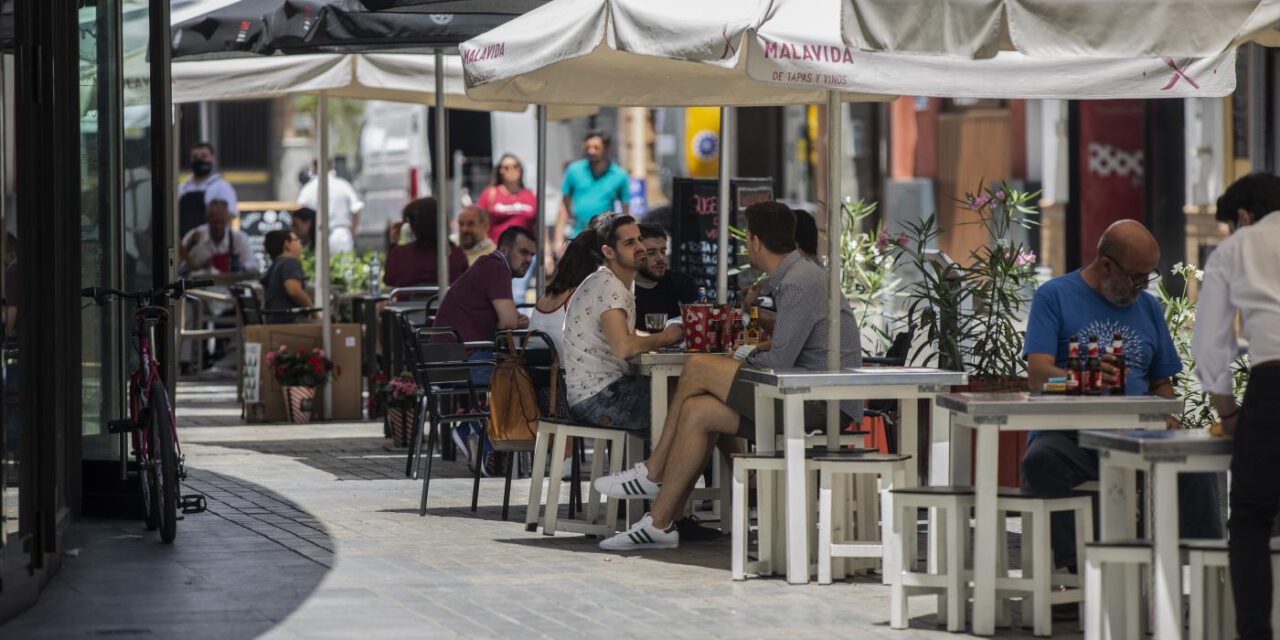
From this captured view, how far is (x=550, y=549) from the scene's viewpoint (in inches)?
382

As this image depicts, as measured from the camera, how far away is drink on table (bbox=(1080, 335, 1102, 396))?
309 inches

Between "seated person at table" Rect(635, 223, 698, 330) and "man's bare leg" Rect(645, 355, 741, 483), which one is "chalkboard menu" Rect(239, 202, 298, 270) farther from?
"man's bare leg" Rect(645, 355, 741, 483)

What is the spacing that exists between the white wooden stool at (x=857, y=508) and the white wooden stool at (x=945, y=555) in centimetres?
19

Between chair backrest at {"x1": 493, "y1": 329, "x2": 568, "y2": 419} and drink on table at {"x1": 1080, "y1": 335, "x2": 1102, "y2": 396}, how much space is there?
3210 mm

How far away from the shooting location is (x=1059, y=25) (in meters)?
7.68

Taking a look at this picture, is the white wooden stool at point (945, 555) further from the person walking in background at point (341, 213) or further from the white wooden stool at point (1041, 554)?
the person walking in background at point (341, 213)

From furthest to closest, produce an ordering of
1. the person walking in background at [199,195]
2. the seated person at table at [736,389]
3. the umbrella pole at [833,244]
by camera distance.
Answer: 1. the person walking in background at [199,195]
2. the seated person at table at [736,389]
3. the umbrella pole at [833,244]

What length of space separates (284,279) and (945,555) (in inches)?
391

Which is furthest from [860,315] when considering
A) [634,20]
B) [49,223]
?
[49,223]

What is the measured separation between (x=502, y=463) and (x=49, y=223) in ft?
13.0

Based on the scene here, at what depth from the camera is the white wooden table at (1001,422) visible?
24.8 feet

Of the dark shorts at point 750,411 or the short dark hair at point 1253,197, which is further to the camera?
the dark shorts at point 750,411

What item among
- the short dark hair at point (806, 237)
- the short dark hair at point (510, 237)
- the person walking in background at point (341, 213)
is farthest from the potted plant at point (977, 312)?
the person walking in background at point (341, 213)

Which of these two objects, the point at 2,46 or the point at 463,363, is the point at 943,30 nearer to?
the point at 2,46
